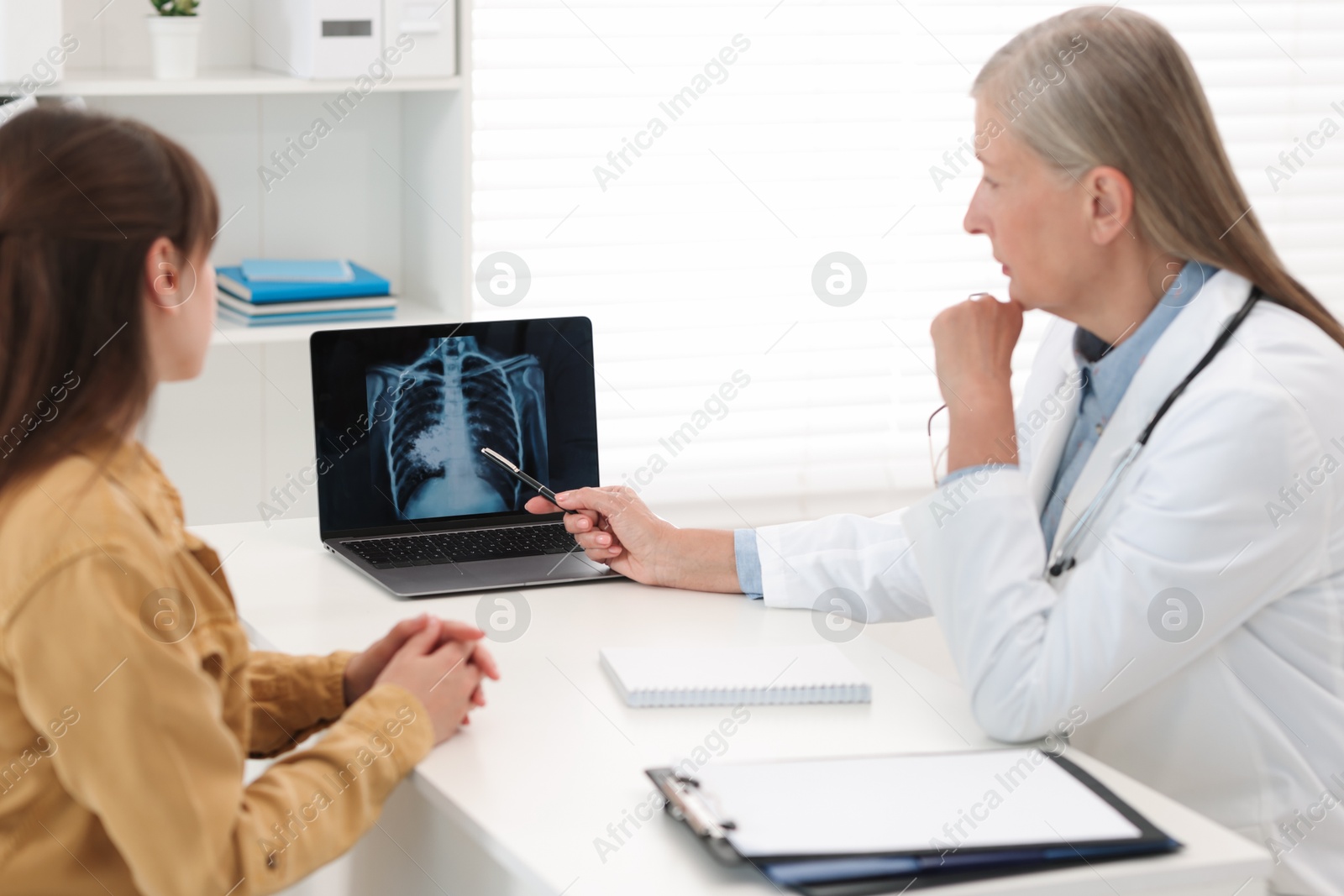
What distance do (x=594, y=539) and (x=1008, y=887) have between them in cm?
82

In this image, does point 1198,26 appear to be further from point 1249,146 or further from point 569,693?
point 569,693

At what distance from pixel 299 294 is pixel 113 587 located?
4.21 ft

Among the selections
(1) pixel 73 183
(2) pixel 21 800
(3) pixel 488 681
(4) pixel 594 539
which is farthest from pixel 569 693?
(1) pixel 73 183

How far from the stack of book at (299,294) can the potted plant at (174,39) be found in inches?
12.6

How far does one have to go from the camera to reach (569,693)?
4.56ft

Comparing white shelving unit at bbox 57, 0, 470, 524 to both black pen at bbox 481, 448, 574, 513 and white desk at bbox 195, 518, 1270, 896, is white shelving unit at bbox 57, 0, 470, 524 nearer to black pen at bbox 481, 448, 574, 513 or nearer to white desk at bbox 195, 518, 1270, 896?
black pen at bbox 481, 448, 574, 513

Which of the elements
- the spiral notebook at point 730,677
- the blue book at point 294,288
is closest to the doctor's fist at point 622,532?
the spiral notebook at point 730,677

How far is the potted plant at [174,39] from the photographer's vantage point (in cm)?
209

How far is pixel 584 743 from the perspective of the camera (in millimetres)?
1275

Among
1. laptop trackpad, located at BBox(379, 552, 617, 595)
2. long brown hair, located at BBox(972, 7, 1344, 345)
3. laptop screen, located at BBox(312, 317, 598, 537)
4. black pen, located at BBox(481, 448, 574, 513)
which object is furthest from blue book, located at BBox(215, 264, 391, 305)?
long brown hair, located at BBox(972, 7, 1344, 345)

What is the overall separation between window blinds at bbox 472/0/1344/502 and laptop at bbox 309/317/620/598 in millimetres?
628

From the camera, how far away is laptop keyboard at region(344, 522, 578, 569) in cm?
178

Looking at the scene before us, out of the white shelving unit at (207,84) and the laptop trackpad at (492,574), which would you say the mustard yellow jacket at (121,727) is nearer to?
the laptop trackpad at (492,574)

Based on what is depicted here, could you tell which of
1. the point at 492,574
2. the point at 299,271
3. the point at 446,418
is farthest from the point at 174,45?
the point at 492,574
